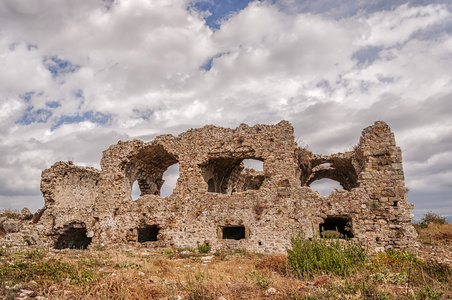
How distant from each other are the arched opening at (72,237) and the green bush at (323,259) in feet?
38.5

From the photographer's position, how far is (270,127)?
13.6 metres

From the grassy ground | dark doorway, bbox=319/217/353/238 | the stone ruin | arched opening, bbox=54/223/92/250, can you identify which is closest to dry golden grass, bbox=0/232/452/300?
the grassy ground

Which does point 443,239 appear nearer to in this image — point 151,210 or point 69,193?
point 151,210

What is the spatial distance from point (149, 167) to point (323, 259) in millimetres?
12337

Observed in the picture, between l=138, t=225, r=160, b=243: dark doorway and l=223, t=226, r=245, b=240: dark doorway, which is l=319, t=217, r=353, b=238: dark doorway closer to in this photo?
l=223, t=226, r=245, b=240: dark doorway

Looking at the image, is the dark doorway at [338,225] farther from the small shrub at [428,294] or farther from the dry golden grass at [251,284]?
the small shrub at [428,294]

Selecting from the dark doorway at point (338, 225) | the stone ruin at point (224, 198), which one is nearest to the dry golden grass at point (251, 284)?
the stone ruin at point (224, 198)

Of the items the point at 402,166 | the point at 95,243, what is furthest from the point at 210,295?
the point at 95,243

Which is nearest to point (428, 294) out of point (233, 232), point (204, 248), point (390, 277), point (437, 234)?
point (390, 277)

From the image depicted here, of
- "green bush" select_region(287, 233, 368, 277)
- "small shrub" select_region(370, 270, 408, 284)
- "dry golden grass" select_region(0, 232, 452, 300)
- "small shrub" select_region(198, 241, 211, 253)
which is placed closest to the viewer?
"dry golden grass" select_region(0, 232, 452, 300)

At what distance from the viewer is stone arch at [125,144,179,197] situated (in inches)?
625

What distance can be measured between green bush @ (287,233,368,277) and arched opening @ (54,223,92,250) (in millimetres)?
11737

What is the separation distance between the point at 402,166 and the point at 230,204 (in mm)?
6704

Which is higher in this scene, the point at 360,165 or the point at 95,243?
the point at 360,165
